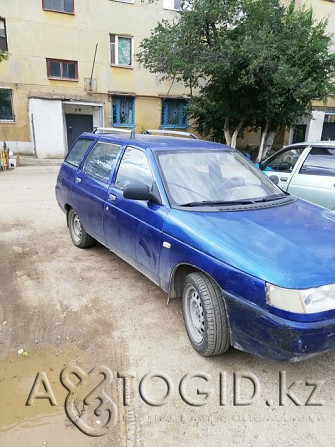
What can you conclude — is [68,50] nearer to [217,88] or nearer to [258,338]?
[217,88]

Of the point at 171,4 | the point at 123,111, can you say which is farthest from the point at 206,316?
the point at 171,4

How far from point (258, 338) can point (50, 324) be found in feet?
6.59

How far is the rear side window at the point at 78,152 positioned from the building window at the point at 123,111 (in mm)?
12757

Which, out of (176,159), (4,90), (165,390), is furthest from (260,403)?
(4,90)

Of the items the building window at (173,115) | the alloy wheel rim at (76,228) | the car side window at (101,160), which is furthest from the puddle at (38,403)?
the building window at (173,115)

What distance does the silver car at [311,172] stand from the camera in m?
4.93

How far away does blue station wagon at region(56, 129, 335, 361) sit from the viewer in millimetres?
2127

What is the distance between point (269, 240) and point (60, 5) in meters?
17.2

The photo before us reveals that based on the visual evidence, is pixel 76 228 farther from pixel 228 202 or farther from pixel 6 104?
pixel 6 104

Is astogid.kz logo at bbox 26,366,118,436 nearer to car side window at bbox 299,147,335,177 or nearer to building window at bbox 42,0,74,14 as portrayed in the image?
car side window at bbox 299,147,335,177

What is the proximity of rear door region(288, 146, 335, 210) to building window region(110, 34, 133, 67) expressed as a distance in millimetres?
14146

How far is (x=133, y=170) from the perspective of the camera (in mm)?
3607

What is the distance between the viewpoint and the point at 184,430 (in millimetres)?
2109

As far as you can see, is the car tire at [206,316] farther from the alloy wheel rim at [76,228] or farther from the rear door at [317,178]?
the rear door at [317,178]
